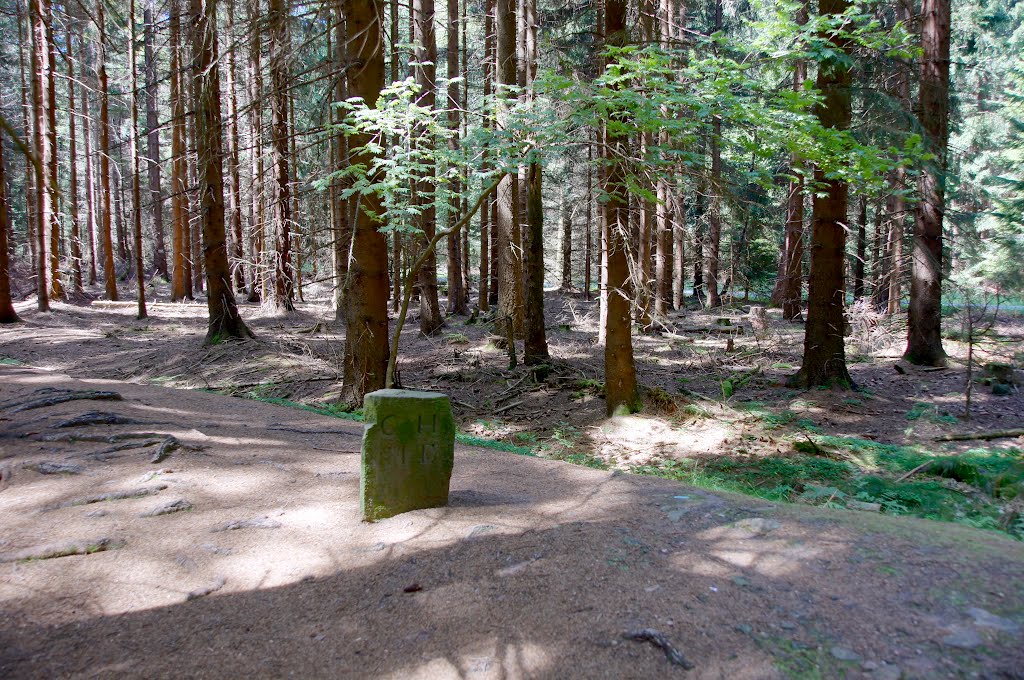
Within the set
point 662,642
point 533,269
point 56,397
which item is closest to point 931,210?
point 533,269

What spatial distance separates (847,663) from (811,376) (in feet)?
29.7

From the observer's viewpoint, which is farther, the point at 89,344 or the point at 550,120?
the point at 89,344

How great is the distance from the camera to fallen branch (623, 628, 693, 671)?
2.72 metres

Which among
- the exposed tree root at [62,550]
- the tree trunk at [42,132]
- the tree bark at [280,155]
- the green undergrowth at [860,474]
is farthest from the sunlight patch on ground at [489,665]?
the tree trunk at [42,132]

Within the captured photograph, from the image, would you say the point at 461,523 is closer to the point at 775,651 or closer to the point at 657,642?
the point at 657,642

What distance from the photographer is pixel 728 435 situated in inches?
357

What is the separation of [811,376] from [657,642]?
9.26 m

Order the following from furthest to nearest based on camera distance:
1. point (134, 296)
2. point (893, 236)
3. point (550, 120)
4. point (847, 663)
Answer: point (134, 296), point (893, 236), point (550, 120), point (847, 663)

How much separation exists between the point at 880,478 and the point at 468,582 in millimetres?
5793

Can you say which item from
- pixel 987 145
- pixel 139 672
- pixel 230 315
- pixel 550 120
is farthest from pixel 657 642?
pixel 987 145

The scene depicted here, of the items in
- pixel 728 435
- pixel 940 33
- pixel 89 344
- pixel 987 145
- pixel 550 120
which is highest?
pixel 987 145

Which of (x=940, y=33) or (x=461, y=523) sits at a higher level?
(x=940, y=33)

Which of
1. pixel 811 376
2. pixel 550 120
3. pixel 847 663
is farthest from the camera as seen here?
pixel 811 376

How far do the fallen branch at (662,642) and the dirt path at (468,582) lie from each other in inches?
1.1
